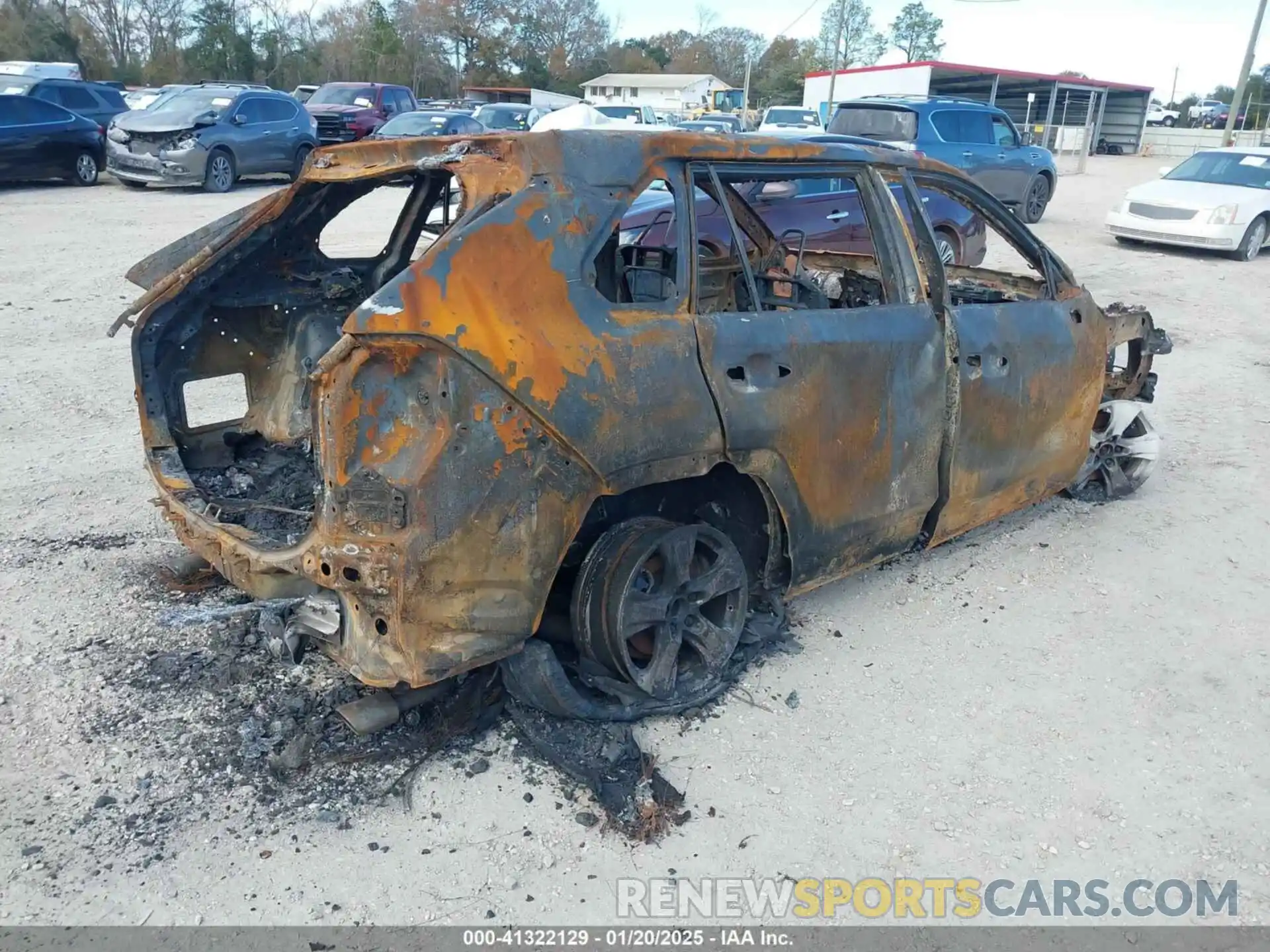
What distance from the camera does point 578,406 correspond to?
2.66 metres

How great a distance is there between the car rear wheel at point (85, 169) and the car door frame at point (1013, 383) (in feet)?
54.3

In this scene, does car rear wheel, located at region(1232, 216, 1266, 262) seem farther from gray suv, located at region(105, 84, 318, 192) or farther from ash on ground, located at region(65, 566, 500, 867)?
ash on ground, located at region(65, 566, 500, 867)

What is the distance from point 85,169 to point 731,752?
1750 centimetres

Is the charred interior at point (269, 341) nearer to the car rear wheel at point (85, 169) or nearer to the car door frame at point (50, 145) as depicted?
the car door frame at point (50, 145)

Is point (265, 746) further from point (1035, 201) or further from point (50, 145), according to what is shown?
point (1035, 201)

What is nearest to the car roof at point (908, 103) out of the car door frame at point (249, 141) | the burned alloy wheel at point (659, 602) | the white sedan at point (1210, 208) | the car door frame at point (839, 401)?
the white sedan at point (1210, 208)

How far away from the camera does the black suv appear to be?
52.3 ft

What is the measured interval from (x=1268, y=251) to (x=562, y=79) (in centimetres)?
5179

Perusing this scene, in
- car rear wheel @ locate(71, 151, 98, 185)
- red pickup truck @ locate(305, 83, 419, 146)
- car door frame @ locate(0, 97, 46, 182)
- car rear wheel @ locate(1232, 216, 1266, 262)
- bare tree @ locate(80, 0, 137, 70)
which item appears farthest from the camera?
bare tree @ locate(80, 0, 137, 70)

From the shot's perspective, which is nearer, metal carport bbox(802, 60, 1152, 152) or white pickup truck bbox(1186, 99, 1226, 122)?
metal carport bbox(802, 60, 1152, 152)

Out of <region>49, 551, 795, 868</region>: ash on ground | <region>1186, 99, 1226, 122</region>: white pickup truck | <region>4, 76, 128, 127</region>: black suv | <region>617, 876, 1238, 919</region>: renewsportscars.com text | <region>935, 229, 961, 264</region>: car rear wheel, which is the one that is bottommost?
<region>617, 876, 1238, 919</region>: renewsportscars.com text

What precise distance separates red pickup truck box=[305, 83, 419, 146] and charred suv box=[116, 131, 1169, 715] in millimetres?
18136

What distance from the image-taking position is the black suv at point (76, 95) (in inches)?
627
